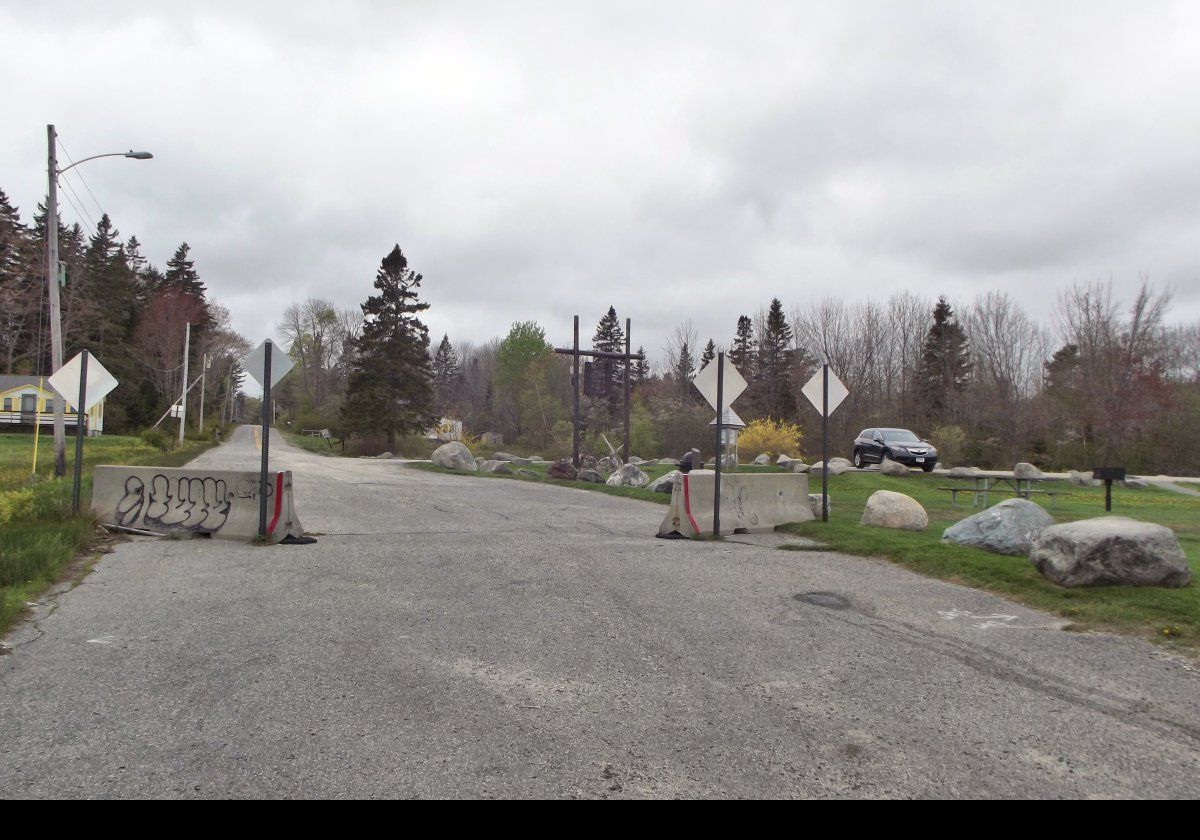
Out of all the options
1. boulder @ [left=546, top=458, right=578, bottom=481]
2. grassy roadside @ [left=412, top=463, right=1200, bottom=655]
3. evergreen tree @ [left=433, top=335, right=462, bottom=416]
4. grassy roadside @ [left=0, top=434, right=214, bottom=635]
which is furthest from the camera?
evergreen tree @ [left=433, top=335, right=462, bottom=416]

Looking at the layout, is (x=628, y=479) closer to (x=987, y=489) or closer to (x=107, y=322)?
(x=987, y=489)

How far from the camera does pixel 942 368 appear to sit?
168 ft

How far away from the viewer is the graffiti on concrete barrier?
1097cm

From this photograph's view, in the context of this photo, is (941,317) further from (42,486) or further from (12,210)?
(12,210)

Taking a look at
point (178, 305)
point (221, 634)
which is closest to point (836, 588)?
point (221, 634)

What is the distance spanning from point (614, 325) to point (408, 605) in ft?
287

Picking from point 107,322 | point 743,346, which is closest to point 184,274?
point 107,322

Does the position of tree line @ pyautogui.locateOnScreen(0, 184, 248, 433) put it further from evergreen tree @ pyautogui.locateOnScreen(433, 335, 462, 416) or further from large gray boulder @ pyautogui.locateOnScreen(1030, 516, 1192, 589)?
large gray boulder @ pyautogui.locateOnScreen(1030, 516, 1192, 589)

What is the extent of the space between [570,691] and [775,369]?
190ft

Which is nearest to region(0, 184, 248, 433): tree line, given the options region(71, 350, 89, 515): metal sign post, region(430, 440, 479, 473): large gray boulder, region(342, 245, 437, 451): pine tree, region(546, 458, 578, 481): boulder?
region(342, 245, 437, 451): pine tree

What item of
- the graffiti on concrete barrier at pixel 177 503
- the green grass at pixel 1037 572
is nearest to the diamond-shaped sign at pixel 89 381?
the graffiti on concrete barrier at pixel 177 503

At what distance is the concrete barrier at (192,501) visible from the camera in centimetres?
1077

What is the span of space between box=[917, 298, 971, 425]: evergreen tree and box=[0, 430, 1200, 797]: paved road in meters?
45.5

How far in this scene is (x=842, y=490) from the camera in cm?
2244
